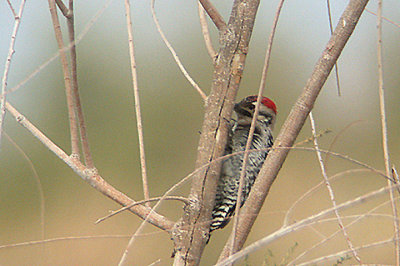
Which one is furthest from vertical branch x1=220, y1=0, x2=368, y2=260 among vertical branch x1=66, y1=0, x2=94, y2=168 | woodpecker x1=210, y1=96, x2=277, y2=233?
vertical branch x1=66, y1=0, x2=94, y2=168

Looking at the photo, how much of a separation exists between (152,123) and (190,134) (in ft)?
1.63

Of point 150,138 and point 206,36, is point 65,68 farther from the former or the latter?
point 150,138

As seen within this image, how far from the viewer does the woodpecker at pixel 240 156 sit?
5.43 feet

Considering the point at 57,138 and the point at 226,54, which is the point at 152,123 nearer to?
the point at 57,138

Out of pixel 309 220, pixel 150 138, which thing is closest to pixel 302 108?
pixel 309 220

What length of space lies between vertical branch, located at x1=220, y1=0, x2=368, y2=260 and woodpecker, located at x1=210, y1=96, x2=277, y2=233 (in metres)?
0.32

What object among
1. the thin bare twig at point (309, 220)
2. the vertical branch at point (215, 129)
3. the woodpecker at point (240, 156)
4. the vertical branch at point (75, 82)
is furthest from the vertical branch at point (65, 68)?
the thin bare twig at point (309, 220)

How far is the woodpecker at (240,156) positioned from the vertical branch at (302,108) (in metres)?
0.32

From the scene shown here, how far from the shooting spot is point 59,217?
4.89 metres

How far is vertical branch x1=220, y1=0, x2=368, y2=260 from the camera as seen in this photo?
106 cm

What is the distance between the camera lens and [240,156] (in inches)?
68.1

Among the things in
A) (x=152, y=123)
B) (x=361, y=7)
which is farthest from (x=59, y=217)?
(x=361, y=7)

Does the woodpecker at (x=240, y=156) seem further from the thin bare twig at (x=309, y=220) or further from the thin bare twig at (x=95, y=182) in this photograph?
the thin bare twig at (x=309, y=220)

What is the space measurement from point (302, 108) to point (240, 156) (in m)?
0.69
